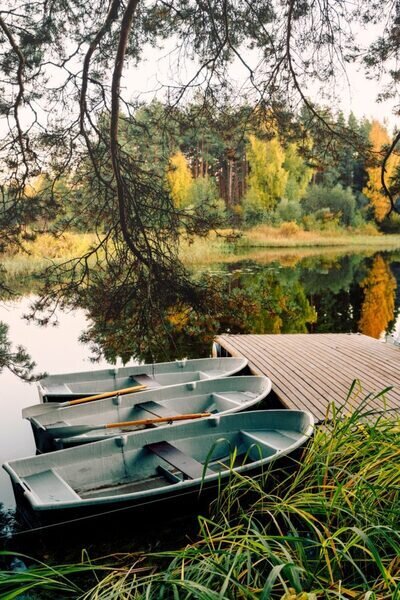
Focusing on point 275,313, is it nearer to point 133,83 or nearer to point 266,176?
point 133,83

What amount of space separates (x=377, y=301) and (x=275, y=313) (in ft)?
9.16

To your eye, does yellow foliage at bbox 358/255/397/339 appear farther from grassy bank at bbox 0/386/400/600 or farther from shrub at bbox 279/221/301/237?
grassy bank at bbox 0/386/400/600

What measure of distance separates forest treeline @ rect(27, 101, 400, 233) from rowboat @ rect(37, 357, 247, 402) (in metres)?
1.56

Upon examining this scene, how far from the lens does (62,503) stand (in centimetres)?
348

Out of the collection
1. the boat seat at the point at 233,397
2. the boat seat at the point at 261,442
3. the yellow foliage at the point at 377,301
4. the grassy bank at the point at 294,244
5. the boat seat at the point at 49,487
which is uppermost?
the grassy bank at the point at 294,244

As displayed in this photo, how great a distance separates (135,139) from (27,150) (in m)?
1.10

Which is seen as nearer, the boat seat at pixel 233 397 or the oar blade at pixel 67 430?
the oar blade at pixel 67 430

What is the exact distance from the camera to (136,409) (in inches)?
220

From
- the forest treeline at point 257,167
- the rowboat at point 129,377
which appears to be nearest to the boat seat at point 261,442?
the rowboat at point 129,377

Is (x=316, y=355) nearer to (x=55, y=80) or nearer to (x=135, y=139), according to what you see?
(x=135, y=139)

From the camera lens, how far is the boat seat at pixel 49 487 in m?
3.78

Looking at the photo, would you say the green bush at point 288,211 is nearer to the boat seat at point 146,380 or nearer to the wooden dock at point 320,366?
the wooden dock at point 320,366

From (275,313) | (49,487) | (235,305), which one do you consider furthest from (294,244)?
(49,487)

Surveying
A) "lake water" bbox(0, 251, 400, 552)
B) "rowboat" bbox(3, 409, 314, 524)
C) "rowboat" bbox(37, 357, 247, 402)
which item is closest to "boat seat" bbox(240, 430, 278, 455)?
"rowboat" bbox(3, 409, 314, 524)
